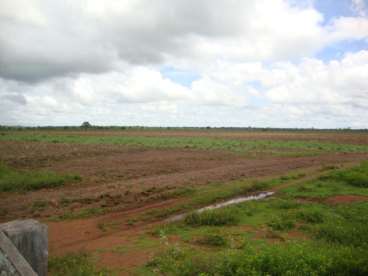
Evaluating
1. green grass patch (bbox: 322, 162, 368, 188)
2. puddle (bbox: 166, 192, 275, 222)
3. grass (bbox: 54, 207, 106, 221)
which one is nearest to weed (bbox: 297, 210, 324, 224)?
puddle (bbox: 166, 192, 275, 222)

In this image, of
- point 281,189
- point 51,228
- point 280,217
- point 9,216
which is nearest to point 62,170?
point 9,216

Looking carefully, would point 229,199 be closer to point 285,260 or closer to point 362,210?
point 362,210

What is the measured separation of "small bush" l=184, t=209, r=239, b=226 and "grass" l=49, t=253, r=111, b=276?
2.98 m

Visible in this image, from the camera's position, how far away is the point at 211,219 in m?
7.83

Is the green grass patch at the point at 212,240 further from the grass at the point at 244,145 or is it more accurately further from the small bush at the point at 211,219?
the grass at the point at 244,145

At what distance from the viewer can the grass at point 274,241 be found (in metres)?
4.77

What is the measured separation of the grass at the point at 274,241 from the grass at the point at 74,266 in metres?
0.96

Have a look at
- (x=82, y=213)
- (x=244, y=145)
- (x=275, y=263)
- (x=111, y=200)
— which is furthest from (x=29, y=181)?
(x=244, y=145)

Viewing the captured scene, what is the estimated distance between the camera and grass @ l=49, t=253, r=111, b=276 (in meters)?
4.84

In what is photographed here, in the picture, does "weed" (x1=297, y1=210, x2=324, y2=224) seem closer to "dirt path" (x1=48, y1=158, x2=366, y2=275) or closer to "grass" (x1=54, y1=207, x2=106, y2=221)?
"dirt path" (x1=48, y1=158, x2=366, y2=275)

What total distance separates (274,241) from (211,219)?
1.78 meters

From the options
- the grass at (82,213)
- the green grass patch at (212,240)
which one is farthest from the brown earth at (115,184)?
the green grass patch at (212,240)

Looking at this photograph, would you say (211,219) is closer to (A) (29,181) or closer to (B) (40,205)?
(B) (40,205)

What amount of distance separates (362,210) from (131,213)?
689cm
